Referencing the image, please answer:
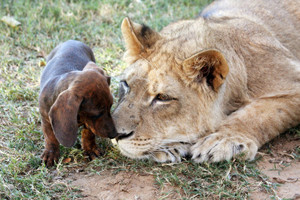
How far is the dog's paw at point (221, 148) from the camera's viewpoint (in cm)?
328

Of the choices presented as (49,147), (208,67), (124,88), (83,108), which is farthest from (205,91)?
(49,147)

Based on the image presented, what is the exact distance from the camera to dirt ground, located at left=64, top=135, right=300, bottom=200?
2.94 m

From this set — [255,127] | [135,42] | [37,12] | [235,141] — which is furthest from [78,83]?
[37,12]

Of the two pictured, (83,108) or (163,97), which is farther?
(163,97)

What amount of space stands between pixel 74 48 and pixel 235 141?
1913 mm

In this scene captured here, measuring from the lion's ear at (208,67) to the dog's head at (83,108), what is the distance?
25.9 inches

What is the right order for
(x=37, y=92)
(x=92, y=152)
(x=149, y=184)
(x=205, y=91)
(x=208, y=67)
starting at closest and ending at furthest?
(x=149, y=184), (x=208, y=67), (x=205, y=91), (x=92, y=152), (x=37, y=92)

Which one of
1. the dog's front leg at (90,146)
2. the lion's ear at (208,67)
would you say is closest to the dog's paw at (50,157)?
the dog's front leg at (90,146)

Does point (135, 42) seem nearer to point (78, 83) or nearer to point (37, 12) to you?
point (78, 83)

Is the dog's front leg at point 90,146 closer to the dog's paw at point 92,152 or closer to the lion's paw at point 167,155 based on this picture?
the dog's paw at point 92,152

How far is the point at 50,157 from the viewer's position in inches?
132

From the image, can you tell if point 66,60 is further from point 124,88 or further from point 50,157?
point 50,157

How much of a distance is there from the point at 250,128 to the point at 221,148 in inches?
15.3

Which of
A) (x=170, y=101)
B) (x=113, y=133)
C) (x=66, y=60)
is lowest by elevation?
(x=113, y=133)
